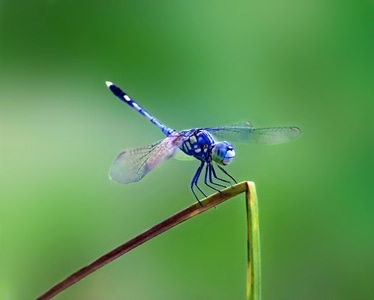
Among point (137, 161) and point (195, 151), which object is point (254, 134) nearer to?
point (195, 151)

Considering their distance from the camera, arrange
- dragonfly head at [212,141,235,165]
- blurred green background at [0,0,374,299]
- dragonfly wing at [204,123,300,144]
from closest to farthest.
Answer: dragonfly head at [212,141,235,165] < dragonfly wing at [204,123,300,144] < blurred green background at [0,0,374,299]

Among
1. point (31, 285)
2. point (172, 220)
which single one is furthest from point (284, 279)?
point (172, 220)

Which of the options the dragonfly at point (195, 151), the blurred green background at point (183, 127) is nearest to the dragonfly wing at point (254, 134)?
the dragonfly at point (195, 151)

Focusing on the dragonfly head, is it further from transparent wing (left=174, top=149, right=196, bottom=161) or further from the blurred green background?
the blurred green background

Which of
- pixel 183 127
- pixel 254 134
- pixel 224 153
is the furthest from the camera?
pixel 183 127

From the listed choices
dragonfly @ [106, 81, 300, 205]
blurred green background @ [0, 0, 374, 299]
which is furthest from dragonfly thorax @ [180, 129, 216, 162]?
blurred green background @ [0, 0, 374, 299]

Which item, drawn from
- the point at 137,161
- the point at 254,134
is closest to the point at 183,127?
the point at 254,134
